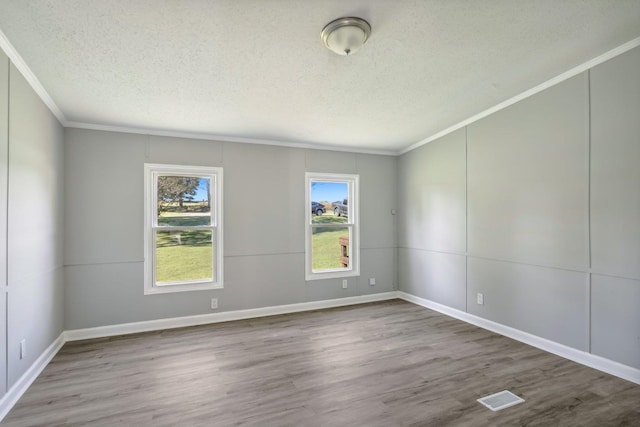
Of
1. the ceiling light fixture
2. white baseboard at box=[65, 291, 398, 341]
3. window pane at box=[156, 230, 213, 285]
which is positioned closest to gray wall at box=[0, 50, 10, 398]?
white baseboard at box=[65, 291, 398, 341]

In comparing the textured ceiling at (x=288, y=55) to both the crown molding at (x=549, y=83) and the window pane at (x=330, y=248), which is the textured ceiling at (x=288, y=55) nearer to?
the crown molding at (x=549, y=83)

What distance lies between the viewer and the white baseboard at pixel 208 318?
3574mm

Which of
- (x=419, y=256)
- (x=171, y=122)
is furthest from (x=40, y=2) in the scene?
(x=419, y=256)

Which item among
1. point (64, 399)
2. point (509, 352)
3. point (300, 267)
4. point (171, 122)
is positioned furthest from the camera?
point (300, 267)

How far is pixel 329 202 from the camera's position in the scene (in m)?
4.91

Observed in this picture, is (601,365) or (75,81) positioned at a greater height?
(75,81)

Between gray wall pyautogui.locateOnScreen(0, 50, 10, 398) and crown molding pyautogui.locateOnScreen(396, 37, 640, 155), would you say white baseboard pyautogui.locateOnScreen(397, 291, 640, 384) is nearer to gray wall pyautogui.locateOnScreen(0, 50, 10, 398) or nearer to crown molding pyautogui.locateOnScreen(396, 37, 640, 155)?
crown molding pyautogui.locateOnScreen(396, 37, 640, 155)

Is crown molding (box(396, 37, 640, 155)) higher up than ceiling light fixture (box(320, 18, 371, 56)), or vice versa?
crown molding (box(396, 37, 640, 155))

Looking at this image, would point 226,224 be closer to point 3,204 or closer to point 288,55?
point 3,204

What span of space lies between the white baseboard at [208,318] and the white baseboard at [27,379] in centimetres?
30

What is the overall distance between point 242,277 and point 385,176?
2844 mm

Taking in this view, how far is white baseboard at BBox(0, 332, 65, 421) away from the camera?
84.7 inches

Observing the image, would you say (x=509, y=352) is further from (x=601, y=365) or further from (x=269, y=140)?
(x=269, y=140)

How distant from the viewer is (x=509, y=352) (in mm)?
3055
